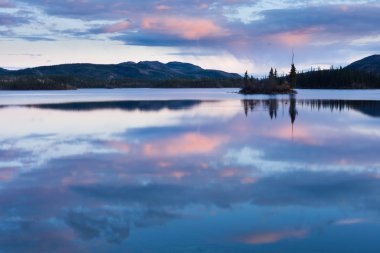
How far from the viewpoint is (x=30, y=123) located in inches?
1715

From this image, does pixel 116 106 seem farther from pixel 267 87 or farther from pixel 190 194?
pixel 267 87

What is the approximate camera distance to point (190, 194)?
16266 mm

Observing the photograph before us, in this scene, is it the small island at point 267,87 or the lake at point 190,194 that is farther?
the small island at point 267,87

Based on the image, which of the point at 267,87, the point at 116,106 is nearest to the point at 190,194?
the point at 116,106

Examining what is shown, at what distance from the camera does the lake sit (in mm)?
11641

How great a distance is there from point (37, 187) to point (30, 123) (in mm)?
27935

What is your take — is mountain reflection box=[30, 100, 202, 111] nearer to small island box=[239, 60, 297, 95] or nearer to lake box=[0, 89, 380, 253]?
lake box=[0, 89, 380, 253]

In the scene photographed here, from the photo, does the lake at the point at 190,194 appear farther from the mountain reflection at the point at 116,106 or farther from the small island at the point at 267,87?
the small island at the point at 267,87

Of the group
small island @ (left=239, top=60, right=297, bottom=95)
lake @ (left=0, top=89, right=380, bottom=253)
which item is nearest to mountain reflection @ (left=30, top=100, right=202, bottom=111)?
lake @ (left=0, top=89, right=380, bottom=253)

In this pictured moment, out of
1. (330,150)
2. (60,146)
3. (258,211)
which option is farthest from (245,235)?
(60,146)

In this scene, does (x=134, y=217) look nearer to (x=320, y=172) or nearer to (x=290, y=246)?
(x=290, y=246)

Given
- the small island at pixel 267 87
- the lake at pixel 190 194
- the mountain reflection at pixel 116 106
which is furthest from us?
the small island at pixel 267 87

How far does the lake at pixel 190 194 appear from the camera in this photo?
458 inches

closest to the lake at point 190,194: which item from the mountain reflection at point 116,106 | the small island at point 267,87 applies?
the mountain reflection at point 116,106
